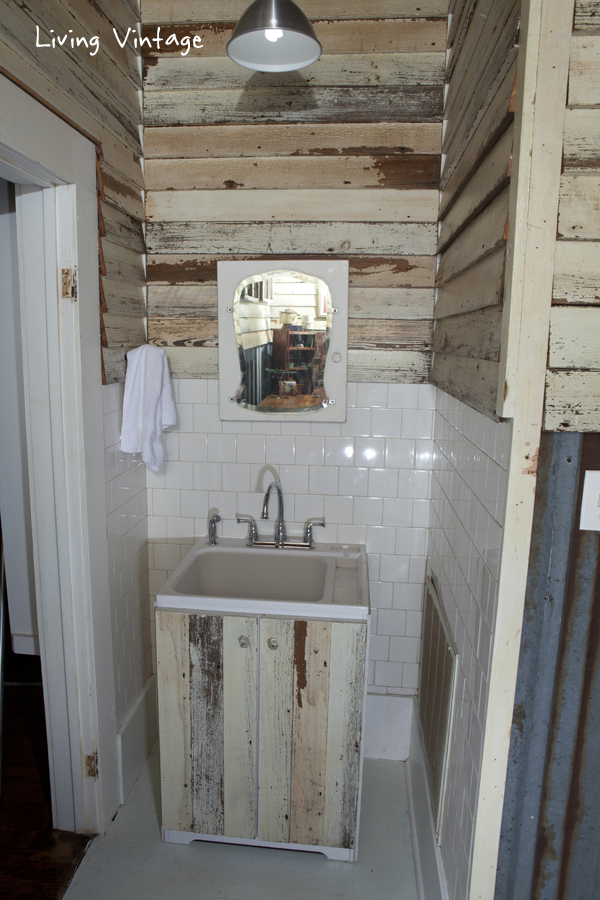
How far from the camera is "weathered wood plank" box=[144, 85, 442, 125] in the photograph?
2.30 m

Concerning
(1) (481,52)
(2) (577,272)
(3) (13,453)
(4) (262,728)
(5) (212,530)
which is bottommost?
(4) (262,728)

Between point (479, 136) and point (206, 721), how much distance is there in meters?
2.03

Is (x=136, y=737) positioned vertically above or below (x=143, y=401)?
below

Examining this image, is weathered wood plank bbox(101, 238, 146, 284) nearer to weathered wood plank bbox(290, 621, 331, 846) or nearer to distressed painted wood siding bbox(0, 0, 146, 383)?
distressed painted wood siding bbox(0, 0, 146, 383)

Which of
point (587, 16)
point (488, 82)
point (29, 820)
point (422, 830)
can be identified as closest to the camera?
point (587, 16)

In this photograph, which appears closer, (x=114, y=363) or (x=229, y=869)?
(x=229, y=869)

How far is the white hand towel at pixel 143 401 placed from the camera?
7.63 ft

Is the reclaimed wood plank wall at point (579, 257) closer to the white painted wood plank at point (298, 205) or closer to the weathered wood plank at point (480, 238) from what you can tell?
the weathered wood plank at point (480, 238)

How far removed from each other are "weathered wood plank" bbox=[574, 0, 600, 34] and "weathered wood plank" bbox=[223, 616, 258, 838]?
1.79 m

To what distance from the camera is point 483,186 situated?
151 cm

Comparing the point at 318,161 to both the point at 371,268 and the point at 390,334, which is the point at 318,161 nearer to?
the point at 371,268

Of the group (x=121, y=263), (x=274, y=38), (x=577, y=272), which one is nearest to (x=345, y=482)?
(x=121, y=263)

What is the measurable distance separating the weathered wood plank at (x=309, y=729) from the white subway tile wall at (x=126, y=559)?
30.7 inches

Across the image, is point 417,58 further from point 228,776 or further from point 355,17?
point 228,776
